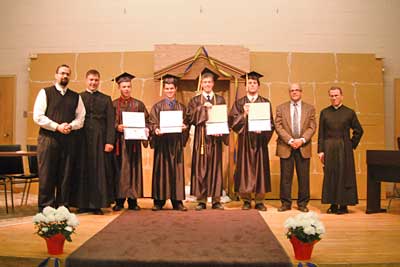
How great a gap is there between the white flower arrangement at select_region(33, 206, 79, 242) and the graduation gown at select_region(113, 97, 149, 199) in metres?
2.19

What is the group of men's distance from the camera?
19.1 ft

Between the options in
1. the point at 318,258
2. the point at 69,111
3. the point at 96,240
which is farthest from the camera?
the point at 69,111

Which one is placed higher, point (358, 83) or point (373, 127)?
point (358, 83)

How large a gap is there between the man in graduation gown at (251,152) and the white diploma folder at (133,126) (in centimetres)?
121

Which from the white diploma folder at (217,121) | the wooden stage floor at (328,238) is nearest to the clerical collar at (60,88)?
the wooden stage floor at (328,238)

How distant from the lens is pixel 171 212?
5887mm

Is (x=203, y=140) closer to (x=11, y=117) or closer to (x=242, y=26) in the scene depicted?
(x=242, y=26)

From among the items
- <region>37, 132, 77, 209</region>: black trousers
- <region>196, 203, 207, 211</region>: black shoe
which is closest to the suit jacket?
<region>196, 203, 207, 211</region>: black shoe

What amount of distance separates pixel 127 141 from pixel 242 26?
11.2 feet

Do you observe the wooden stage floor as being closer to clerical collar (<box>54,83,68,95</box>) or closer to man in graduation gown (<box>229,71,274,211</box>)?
man in graduation gown (<box>229,71,274,211</box>)

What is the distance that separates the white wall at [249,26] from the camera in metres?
8.23

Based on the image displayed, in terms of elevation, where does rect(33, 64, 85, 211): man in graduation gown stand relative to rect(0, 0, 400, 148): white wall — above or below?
below

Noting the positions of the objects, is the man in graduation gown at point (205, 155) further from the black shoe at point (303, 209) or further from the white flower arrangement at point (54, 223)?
the white flower arrangement at point (54, 223)

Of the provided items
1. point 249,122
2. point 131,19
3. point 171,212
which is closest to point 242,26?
point 131,19
